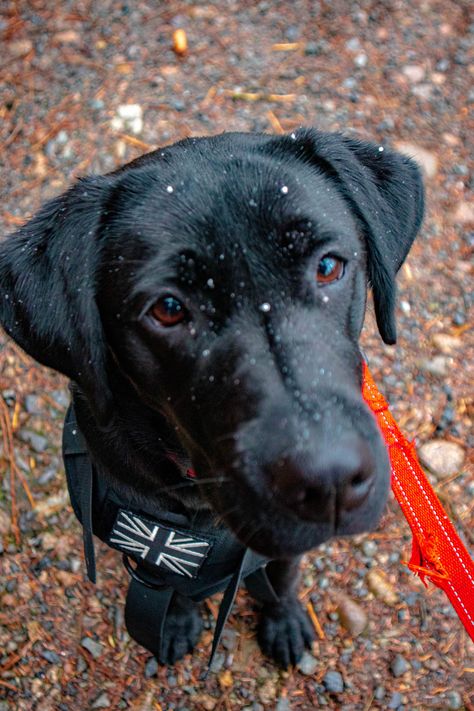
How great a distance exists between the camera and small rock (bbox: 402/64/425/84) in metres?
4.44

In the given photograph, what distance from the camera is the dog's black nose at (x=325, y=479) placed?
1.61 meters

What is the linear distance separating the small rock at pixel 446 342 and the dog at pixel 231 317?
1.40 metres

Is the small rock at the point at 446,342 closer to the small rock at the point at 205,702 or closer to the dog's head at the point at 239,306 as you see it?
the dog's head at the point at 239,306

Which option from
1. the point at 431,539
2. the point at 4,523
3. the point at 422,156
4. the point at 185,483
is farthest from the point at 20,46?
the point at 431,539

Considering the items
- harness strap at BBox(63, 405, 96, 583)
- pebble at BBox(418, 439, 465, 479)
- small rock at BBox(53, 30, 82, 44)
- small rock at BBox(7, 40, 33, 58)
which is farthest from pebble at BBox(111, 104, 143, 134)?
pebble at BBox(418, 439, 465, 479)

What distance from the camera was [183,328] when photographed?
1952 millimetres

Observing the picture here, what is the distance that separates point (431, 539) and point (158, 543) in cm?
90

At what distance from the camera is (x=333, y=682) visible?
3.04 m

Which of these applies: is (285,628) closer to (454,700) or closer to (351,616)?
(351,616)

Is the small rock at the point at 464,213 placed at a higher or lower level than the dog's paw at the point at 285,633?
higher

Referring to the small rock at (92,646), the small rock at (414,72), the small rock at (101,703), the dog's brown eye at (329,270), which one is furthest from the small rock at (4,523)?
the small rock at (414,72)

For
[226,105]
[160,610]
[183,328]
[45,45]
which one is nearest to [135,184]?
[183,328]

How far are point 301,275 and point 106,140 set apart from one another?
2.74 m

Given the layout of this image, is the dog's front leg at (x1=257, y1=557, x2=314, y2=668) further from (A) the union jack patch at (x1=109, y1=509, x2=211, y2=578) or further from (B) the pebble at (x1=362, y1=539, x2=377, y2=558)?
(A) the union jack patch at (x1=109, y1=509, x2=211, y2=578)
